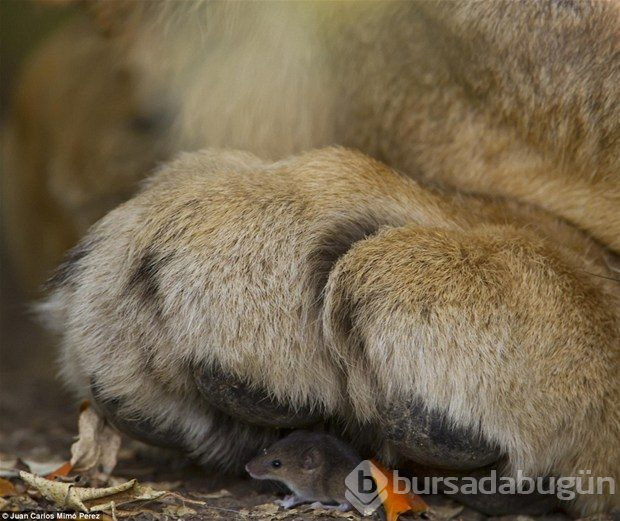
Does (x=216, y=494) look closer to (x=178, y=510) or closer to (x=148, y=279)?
(x=178, y=510)

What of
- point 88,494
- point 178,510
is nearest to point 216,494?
point 178,510

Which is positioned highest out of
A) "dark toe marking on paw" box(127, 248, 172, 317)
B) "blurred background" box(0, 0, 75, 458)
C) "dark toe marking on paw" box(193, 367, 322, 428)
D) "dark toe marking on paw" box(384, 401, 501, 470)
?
"dark toe marking on paw" box(127, 248, 172, 317)

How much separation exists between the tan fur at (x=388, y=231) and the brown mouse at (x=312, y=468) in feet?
0.21

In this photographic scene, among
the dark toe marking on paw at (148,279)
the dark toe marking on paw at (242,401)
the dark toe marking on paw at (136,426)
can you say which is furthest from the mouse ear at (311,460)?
the dark toe marking on paw at (148,279)

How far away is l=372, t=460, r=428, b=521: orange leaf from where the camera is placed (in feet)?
4.75

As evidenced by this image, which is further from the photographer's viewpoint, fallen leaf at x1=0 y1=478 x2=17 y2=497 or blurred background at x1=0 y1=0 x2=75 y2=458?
blurred background at x1=0 y1=0 x2=75 y2=458

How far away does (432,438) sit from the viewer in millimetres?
1306

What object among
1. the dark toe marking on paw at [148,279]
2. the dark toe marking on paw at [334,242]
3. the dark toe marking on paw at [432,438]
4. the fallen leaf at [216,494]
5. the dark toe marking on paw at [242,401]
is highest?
the dark toe marking on paw at [334,242]

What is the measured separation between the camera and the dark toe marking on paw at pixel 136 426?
1.48m

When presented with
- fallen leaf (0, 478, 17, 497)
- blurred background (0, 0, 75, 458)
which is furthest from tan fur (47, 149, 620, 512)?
blurred background (0, 0, 75, 458)

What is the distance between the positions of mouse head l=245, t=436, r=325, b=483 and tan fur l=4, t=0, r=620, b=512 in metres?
0.05

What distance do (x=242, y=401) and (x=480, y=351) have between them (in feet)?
1.18

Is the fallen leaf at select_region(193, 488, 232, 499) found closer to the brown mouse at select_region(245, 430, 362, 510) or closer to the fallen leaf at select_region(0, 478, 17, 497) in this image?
the brown mouse at select_region(245, 430, 362, 510)

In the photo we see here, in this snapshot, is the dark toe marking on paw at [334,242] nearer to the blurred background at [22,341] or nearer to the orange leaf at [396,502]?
the orange leaf at [396,502]
